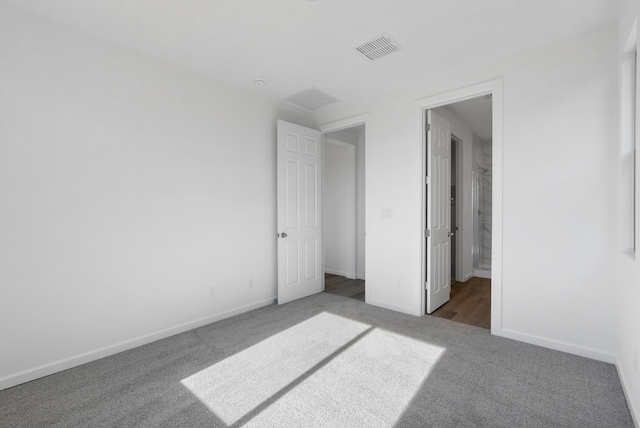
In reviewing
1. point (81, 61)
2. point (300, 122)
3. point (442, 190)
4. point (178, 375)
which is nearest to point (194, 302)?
point (178, 375)

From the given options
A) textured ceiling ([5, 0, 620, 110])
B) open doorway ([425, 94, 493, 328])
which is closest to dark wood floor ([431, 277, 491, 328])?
open doorway ([425, 94, 493, 328])

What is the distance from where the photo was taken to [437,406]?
1.79 m

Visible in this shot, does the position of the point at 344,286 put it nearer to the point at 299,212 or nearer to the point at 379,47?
the point at 299,212

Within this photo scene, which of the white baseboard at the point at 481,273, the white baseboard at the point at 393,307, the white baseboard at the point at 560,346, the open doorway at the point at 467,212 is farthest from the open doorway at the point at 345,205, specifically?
the white baseboard at the point at 560,346

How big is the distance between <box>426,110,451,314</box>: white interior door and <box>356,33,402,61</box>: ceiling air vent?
1006 millimetres

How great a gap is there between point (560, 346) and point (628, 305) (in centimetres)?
86

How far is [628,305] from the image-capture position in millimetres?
1827

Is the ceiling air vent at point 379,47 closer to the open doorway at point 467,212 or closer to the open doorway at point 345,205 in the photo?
the open doorway at point 467,212

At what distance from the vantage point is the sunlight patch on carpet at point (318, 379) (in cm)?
174

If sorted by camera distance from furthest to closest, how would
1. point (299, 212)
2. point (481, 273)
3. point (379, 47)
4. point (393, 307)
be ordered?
point (481, 273)
point (299, 212)
point (393, 307)
point (379, 47)

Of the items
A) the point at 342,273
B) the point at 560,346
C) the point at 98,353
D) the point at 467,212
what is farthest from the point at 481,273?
the point at 98,353

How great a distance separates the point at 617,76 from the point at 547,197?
3.28ft

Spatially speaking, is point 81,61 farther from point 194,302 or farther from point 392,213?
point 392,213

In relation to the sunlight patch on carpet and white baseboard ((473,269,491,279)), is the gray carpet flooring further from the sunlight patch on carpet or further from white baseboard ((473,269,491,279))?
white baseboard ((473,269,491,279))
